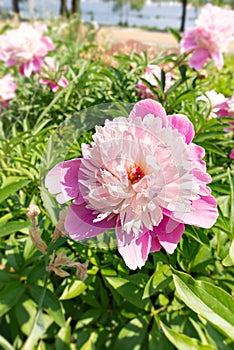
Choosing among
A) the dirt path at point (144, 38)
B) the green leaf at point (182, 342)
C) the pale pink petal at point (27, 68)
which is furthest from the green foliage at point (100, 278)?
the dirt path at point (144, 38)

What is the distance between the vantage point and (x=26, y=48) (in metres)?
1.52

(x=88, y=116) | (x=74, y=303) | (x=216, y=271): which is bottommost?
(x=74, y=303)

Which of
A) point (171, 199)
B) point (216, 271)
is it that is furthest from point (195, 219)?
point (216, 271)

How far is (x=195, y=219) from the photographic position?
55 centimetres

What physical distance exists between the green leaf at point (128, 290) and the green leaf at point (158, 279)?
0.30 feet

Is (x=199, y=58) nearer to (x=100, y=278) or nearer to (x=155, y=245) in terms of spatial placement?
(x=100, y=278)

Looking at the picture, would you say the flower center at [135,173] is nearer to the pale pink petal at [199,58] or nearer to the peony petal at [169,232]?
the peony petal at [169,232]

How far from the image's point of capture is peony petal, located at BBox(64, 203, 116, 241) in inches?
22.4

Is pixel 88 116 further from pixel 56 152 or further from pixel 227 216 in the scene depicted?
pixel 227 216

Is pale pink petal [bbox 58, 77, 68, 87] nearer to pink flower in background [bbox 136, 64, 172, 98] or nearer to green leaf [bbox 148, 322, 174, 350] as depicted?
pink flower in background [bbox 136, 64, 172, 98]

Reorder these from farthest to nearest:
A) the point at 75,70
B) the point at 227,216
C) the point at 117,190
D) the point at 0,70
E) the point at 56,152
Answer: the point at 0,70 < the point at 75,70 < the point at 56,152 < the point at 227,216 < the point at 117,190

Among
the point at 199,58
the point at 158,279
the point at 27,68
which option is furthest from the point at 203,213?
the point at 27,68

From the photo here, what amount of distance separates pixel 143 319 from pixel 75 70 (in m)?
0.97

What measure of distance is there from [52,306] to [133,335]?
0.18 meters
